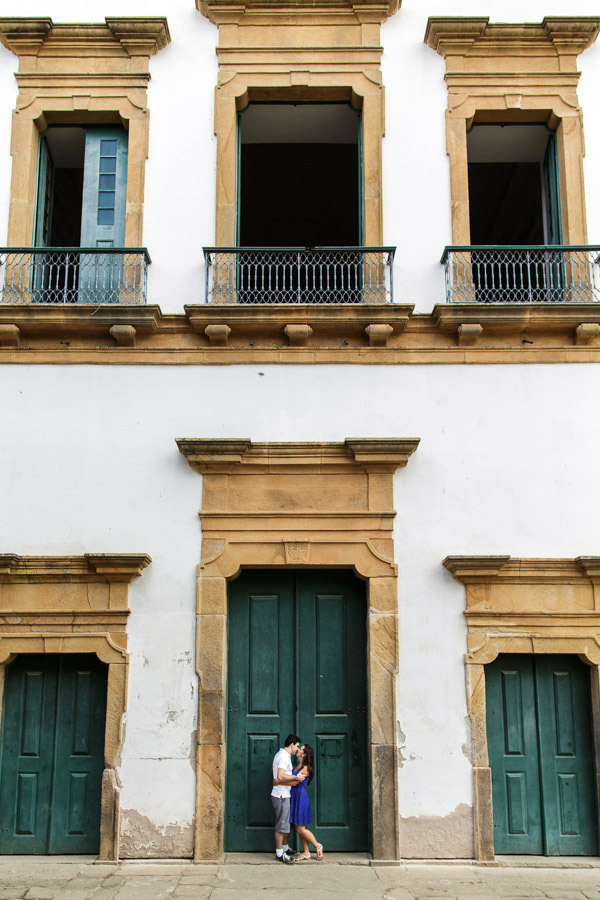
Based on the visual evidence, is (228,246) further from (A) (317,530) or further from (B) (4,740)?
(B) (4,740)

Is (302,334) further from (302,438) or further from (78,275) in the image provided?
(78,275)

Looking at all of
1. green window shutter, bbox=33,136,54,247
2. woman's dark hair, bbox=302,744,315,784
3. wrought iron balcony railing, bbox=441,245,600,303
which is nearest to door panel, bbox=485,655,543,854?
woman's dark hair, bbox=302,744,315,784

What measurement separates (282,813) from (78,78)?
772 cm

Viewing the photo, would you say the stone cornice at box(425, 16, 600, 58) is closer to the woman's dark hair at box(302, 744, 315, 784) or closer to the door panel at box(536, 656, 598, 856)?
the door panel at box(536, 656, 598, 856)

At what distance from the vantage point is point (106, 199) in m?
9.13

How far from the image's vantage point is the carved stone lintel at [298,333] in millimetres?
8383

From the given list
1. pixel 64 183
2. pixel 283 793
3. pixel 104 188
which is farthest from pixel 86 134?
pixel 283 793

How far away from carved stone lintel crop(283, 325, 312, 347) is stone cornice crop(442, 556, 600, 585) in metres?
2.56

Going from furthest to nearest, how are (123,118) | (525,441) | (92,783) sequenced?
(123,118), (525,441), (92,783)

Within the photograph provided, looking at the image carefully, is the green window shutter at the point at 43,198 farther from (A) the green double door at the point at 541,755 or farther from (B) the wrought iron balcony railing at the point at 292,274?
(A) the green double door at the point at 541,755

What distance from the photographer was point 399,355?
28.0 ft

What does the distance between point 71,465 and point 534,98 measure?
6.20 metres

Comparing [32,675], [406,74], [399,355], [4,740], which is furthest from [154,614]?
[406,74]

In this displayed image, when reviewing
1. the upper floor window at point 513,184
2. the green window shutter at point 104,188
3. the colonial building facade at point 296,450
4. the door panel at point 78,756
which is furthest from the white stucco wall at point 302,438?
the upper floor window at point 513,184
